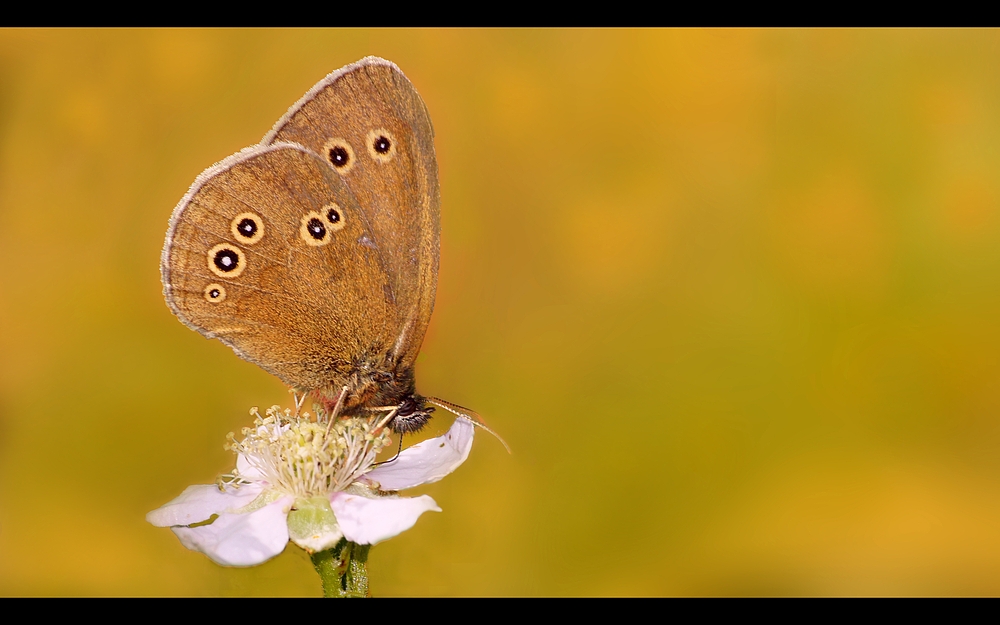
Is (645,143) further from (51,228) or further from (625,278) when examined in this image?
(51,228)

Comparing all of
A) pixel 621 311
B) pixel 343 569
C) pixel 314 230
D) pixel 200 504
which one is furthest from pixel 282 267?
pixel 621 311

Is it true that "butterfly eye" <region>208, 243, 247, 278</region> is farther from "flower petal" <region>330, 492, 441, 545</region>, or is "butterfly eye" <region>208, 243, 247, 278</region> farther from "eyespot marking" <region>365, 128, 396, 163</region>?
"flower petal" <region>330, 492, 441, 545</region>

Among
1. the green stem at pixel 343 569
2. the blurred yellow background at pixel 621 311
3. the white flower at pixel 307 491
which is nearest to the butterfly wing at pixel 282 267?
the white flower at pixel 307 491

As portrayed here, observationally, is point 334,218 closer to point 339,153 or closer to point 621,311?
point 339,153

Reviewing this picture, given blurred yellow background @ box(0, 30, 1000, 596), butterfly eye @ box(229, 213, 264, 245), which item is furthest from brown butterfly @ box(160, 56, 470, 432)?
blurred yellow background @ box(0, 30, 1000, 596)

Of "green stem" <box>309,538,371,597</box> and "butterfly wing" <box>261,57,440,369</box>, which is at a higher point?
"butterfly wing" <box>261,57,440,369</box>

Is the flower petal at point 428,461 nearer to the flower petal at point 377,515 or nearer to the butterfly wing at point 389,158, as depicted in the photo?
the flower petal at point 377,515
